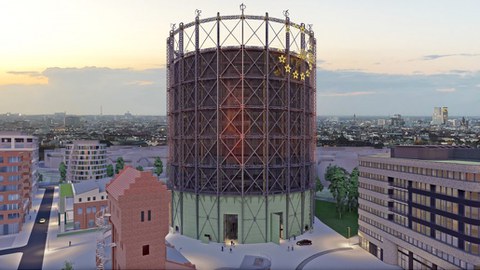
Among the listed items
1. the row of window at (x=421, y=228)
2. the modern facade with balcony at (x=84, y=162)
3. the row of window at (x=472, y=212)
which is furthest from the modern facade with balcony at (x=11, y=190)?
the row of window at (x=472, y=212)

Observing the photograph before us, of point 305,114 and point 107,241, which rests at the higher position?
point 305,114

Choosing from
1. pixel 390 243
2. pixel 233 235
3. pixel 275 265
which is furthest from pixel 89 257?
pixel 390 243

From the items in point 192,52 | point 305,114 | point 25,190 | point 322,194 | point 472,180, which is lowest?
point 322,194

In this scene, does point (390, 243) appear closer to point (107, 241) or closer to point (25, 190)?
point (107, 241)

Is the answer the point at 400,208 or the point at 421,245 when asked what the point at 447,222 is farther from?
the point at 400,208

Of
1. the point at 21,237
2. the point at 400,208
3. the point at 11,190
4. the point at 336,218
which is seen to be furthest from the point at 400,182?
the point at 11,190

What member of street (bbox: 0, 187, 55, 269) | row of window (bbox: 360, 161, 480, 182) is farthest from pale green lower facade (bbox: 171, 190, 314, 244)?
street (bbox: 0, 187, 55, 269)

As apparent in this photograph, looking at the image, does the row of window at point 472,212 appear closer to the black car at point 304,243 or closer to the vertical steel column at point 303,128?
the black car at point 304,243

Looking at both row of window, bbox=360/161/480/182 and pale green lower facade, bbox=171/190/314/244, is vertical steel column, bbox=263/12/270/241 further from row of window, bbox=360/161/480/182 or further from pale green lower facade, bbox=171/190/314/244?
row of window, bbox=360/161/480/182
